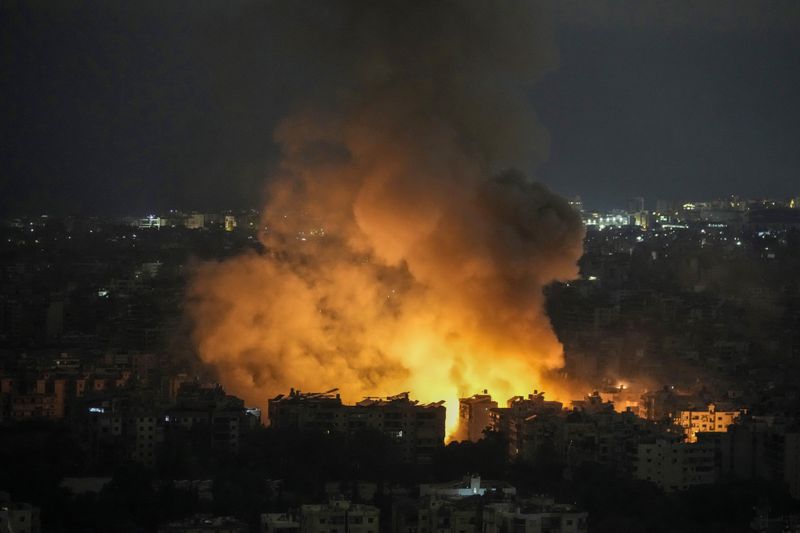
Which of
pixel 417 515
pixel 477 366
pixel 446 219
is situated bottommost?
pixel 417 515

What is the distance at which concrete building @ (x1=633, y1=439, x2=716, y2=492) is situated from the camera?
14.6 m

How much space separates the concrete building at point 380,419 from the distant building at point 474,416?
255mm

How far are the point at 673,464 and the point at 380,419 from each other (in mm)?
2598

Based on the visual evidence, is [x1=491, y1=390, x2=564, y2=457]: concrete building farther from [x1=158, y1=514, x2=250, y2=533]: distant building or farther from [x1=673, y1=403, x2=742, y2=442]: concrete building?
[x1=158, y1=514, x2=250, y2=533]: distant building

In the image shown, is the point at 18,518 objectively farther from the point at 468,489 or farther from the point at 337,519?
the point at 468,489

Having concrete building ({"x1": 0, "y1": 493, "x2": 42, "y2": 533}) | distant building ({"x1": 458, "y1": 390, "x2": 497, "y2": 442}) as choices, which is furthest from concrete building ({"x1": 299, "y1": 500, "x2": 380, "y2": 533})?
distant building ({"x1": 458, "y1": 390, "x2": 497, "y2": 442})

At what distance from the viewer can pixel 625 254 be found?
33.3 metres

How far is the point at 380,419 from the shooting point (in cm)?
1595

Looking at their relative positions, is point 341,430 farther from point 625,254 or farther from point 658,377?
point 625,254

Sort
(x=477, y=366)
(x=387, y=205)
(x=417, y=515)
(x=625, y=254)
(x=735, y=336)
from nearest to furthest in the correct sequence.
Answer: (x=417, y=515)
(x=477, y=366)
(x=387, y=205)
(x=735, y=336)
(x=625, y=254)

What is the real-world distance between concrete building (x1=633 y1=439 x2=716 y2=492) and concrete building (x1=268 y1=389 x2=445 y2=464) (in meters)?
1.74

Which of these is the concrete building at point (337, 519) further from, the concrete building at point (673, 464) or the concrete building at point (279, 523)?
the concrete building at point (673, 464)

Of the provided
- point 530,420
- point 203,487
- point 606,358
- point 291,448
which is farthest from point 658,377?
point 203,487

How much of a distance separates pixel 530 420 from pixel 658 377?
15.1ft
